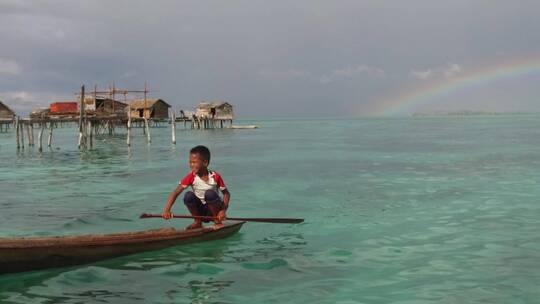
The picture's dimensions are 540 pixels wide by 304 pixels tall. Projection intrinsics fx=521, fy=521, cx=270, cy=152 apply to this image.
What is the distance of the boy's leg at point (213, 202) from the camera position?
28.2 ft

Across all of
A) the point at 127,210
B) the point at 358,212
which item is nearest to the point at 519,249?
the point at 358,212

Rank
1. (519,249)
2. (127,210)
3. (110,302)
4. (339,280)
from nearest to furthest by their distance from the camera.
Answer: (110,302) < (339,280) < (519,249) < (127,210)

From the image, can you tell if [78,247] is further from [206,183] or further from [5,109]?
[5,109]

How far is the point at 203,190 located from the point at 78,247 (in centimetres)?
226

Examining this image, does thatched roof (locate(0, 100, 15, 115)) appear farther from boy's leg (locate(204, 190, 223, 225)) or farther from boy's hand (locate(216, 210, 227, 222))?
boy's hand (locate(216, 210, 227, 222))

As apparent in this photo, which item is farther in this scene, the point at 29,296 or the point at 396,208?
the point at 396,208

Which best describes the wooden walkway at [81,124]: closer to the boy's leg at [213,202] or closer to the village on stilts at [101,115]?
the village on stilts at [101,115]

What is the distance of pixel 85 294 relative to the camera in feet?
21.9

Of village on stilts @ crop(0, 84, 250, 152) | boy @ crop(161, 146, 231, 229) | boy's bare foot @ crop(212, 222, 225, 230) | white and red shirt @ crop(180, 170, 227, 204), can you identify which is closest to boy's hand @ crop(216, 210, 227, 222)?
boy @ crop(161, 146, 231, 229)

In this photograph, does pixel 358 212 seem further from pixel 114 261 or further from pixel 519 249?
pixel 114 261

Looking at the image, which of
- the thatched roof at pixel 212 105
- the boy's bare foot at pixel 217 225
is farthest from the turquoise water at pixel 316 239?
the thatched roof at pixel 212 105

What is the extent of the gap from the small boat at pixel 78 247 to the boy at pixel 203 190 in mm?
408

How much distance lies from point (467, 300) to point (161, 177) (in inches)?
665

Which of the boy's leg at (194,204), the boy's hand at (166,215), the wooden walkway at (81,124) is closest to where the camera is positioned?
the boy's hand at (166,215)
